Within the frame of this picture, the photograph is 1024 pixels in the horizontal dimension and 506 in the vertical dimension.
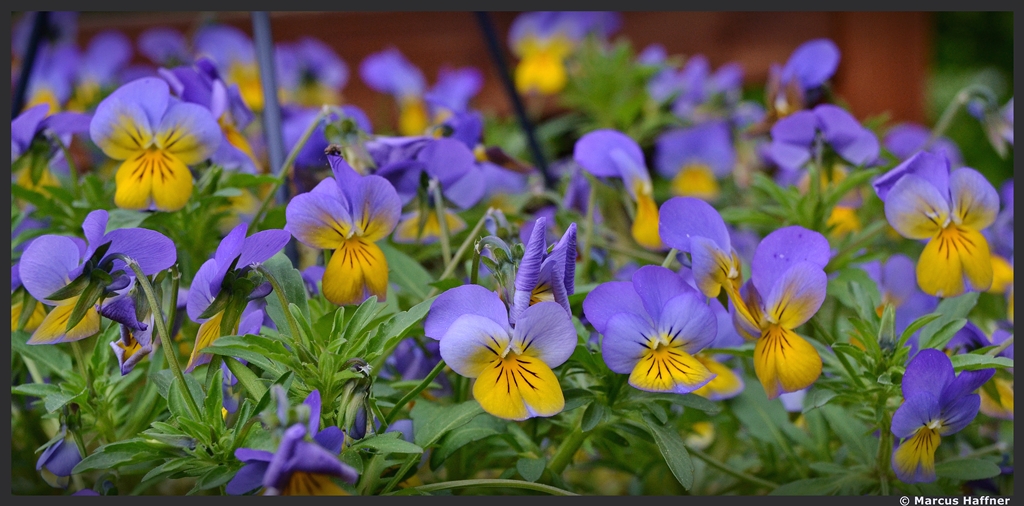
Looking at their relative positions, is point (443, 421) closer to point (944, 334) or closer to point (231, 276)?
point (231, 276)

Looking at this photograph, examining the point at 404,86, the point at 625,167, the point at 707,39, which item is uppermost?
the point at 707,39

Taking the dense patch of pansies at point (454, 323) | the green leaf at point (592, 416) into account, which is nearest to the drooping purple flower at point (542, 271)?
the dense patch of pansies at point (454, 323)

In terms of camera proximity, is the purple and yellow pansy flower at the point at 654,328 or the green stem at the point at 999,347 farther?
the green stem at the point at 999,347

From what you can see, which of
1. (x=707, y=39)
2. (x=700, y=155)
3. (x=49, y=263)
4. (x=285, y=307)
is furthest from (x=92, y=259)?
(x=707, y=39)

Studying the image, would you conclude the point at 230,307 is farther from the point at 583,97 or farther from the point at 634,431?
the point at 583,97

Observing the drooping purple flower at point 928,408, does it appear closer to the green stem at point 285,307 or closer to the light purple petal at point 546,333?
the light purple petal at point 546,333

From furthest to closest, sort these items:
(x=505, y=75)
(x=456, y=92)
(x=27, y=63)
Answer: (x=456, y=92) < (x=505, y=75) < (x=27, y=63)
